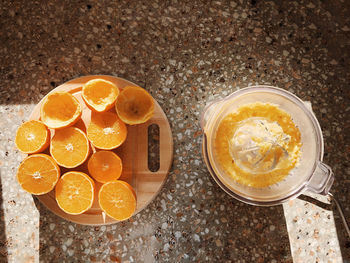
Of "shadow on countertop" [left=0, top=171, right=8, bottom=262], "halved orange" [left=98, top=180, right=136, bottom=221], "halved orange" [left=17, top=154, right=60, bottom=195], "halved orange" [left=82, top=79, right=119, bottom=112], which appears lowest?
"shadow on countertop" [left=0, top=171, right=8, bottom=262]

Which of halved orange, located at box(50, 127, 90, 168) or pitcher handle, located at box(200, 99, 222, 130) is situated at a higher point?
pitcher handle, located at box(200, 99, 222, 130)

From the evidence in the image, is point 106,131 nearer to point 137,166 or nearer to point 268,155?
point 137,166

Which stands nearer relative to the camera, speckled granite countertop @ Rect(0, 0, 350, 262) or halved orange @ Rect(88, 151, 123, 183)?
halved orange @ Rect(88, 151, 123, 183)

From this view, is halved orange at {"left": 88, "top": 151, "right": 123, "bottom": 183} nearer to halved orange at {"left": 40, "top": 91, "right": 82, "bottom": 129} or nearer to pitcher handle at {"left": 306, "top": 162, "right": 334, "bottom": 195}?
halved orange at {"left": 40, "top": 91, "right": 82, "bottom": 129}

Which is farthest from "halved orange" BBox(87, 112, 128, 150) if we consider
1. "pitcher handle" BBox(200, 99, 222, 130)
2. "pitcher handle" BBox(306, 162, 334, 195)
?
"pitcher handle" BBox(306, 162, 334, 195)

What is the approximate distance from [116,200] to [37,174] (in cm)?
24

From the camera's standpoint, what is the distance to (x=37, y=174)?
40.0 inches

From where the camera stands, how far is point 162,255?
1.14 metres

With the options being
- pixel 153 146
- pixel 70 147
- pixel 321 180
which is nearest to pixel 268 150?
pixel 321 180

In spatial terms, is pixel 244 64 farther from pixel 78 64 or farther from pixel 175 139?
pixel 78 64

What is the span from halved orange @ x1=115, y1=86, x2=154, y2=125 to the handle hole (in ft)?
0.36

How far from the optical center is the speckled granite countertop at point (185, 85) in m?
1.15

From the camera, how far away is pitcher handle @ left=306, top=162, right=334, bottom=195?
100 cm

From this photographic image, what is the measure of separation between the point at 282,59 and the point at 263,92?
0.83 ft
